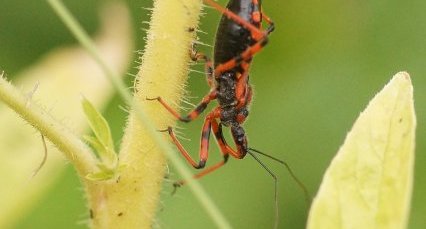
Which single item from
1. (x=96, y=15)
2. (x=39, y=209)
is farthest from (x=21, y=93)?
(x=96, y=15)

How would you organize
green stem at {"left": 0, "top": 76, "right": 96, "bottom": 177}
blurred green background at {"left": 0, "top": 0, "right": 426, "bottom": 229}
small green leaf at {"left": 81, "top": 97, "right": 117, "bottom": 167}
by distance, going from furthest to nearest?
blurred green background at {"left": 0, "top": 0, "right": 426, "bottom": 229}
small green leaf at {"left": 81, "top": 97, "right": 117, "bottom": 167}
green stem at {"left": 0, "top": 76, "right": 96, "bottom": 177}

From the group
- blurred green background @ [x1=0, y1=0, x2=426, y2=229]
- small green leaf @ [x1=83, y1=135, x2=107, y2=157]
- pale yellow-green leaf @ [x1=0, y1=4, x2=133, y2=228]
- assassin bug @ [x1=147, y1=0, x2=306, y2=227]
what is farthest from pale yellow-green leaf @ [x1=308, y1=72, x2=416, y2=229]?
blurred green background @ [x1=0, y1=0, x2=426, y2=229]

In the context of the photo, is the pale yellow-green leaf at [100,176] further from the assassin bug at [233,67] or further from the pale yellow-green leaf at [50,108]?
the assassin bug at [233,67]

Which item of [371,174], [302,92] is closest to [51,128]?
[371,174]

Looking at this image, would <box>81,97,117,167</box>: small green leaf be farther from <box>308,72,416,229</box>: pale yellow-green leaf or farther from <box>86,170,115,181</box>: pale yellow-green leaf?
<box>308,72,416,229</box>: pale yellow-green leaf

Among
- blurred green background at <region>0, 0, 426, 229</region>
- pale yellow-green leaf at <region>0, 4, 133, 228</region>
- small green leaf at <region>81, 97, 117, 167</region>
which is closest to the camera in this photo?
small green leaf at <region>81, 97, 117, 167</region>

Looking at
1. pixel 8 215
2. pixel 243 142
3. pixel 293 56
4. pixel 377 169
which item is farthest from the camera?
pixel 293 56

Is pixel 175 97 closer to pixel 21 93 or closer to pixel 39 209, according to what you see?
pixel 21 93
